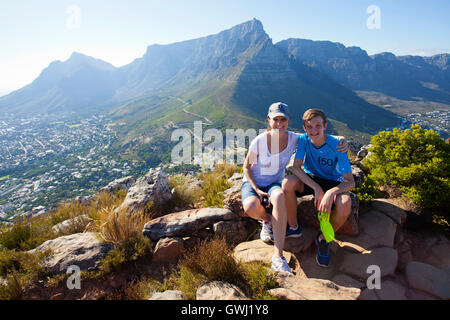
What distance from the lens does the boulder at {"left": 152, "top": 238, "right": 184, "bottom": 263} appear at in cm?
368

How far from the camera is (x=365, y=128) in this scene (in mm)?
108625

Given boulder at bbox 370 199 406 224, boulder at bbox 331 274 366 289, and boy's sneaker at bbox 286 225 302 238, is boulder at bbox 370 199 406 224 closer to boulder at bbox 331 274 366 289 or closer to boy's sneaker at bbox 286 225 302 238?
boulder at bbox 331 274 366 289

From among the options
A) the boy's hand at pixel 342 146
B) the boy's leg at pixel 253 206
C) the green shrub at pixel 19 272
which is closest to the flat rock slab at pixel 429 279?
the boy's hand at pixel 342 146

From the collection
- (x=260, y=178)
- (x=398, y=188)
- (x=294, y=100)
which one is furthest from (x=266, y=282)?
(x=294, y=100)

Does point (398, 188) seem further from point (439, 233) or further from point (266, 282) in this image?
point (266, 282)

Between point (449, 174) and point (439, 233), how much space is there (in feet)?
3.75

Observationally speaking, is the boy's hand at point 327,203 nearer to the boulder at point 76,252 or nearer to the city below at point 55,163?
the boulder at point 76,252

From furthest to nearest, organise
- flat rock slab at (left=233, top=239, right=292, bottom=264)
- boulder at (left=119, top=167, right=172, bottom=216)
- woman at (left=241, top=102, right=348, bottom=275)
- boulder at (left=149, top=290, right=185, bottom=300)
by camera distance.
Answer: boulder at (left=119, top=167, right=172, bottom=216) < woman at (left=241, top=102, right=348, bottom=275) < flat rock slab at (left=233, top=239, right=292, bottom=264) < boulder at (left=149, top=290, right=185, bottom=300)

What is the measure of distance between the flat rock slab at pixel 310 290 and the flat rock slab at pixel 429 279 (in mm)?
985

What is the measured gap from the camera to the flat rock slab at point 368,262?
116 inches

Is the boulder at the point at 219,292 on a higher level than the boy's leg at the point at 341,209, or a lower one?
lower

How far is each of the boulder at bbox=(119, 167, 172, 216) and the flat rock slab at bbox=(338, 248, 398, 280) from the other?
4.28 meters

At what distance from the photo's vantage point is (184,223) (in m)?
4.12
